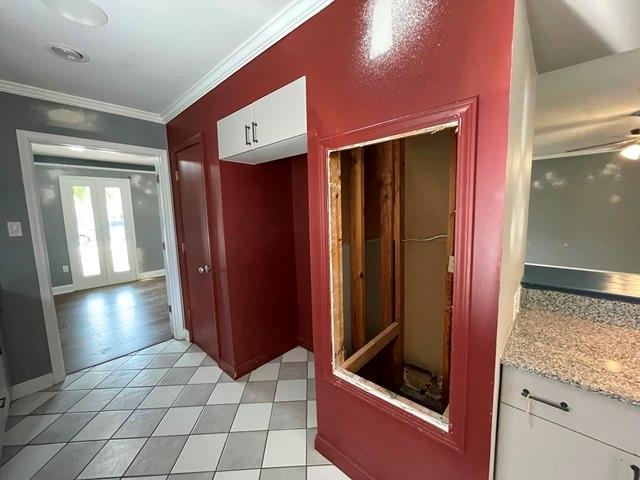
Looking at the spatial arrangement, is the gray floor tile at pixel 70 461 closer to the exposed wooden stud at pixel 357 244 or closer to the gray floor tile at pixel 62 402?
the gray floor tile at pixel 62 402

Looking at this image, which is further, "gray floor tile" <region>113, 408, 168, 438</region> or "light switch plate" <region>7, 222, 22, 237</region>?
"light switch plate" <region>7, 222, 22, 237</region>

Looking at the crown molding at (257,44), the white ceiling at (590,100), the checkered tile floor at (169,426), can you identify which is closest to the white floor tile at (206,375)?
the checkered tile floor at (169,426)

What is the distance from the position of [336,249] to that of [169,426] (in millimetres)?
1665

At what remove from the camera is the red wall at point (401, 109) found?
823mm

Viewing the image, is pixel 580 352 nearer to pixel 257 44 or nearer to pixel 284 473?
pixel 284 473

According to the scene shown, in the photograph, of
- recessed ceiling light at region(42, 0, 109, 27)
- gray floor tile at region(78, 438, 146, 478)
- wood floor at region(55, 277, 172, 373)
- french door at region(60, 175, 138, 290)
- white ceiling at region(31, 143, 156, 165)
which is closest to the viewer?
recessed ceiling light at region(42, 0, 109, 27)

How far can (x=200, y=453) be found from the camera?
1.55 m

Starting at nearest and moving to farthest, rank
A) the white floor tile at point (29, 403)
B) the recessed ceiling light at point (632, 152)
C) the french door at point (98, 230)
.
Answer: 1. the white floor tile at point (29, 403)
2. the recessed ceiling light at point (632, 152)
3. the french door at point (98, 230)

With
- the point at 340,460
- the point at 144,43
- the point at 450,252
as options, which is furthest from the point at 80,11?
the point at 340,460

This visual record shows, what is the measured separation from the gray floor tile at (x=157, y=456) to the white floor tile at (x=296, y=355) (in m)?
1.02

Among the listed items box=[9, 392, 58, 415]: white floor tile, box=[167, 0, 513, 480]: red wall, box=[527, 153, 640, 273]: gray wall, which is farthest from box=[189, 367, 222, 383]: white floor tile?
box=[527, 153, 640, 273]: gray wall

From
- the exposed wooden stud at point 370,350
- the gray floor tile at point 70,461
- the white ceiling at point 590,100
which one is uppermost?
the white ceiling at point 590,100

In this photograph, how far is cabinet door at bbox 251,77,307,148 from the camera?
1.37 meters

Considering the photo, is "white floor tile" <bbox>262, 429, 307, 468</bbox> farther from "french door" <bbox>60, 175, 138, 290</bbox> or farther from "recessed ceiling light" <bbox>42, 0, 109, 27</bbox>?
"french door" <bbox>60, 175, 138, 290</bbox>
